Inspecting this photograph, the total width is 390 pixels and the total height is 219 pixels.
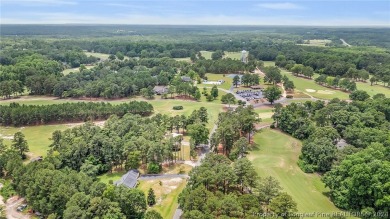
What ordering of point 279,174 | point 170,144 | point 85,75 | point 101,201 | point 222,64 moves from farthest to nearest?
1. point 222,64
2. point 85,75
3. point 170,144
4. point 279,174
5. point 101,201

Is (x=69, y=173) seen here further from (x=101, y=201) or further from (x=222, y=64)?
(x=222, y=64)

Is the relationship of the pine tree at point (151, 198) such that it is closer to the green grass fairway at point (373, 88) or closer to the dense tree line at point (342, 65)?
the green grass fairway at point (373, 88)

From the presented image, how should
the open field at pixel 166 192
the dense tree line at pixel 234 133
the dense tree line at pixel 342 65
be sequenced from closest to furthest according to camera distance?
the open field at pixel 166 192
the dense tree line at pixel 234 133
the dense tree line at pixel 342 65

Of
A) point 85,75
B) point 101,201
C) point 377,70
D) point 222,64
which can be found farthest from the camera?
point 222,64

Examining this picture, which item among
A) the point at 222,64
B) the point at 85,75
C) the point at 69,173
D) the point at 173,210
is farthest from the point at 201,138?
the point at 222,64

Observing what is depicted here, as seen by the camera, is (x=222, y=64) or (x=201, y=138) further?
(x=222, y=64)

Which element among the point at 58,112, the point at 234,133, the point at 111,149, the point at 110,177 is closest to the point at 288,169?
the point at 234,133

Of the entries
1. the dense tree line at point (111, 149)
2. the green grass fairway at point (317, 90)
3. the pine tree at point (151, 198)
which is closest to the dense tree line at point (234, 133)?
the dense tree line at point (111, 149)

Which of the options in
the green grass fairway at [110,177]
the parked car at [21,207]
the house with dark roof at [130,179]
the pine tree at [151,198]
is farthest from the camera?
the green grass fairway at [110,177]
